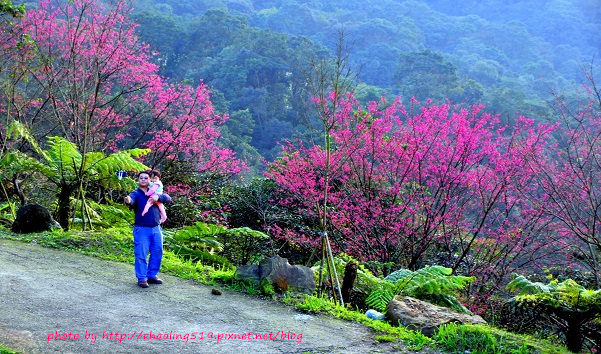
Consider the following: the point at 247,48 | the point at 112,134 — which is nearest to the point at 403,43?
the point at 247,48

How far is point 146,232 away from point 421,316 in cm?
306

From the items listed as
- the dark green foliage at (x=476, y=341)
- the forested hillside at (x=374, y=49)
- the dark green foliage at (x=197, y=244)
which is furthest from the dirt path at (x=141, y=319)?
the forested hillside at (x=374, y=49)

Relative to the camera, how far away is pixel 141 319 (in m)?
4.64

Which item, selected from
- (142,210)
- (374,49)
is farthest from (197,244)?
(374,49)

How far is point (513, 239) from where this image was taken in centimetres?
957

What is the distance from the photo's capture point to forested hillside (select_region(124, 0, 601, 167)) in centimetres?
3475

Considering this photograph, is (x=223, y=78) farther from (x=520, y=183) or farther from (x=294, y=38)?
(x=520, y=183)

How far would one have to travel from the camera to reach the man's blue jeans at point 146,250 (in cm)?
574

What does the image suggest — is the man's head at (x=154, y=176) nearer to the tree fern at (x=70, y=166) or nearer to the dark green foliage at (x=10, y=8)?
the tree fern at (x=70, y=166)

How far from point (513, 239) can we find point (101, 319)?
24.6 ft

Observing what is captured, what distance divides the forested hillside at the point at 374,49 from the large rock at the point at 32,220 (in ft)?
38.4

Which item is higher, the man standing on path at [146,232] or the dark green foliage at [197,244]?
the man standing on path at [146,232]

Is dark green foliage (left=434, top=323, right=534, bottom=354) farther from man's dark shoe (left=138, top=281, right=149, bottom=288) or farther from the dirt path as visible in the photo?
man's dark shoe (left=138, top=281, right=149, bottom=288)

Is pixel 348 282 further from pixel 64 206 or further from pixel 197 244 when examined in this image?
pixel 64 206
